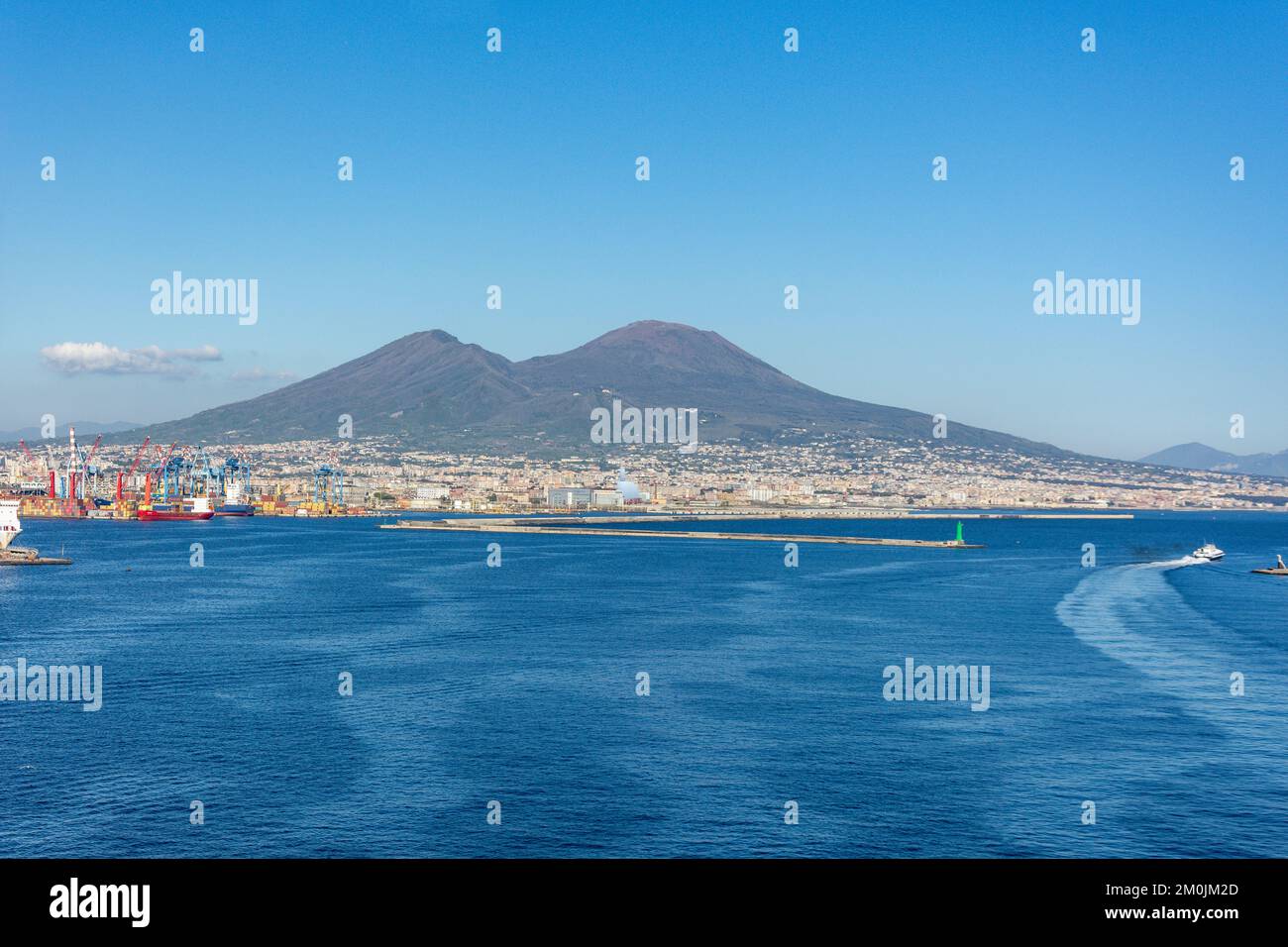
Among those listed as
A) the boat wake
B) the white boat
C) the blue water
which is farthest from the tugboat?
the boat wake

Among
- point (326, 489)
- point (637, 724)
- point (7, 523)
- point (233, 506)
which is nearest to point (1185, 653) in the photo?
point (637, 724)

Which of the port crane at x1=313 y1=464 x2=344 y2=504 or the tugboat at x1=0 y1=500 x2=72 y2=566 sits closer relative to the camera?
the tugboat at x1=0 y1=500 x2=72 y2=566

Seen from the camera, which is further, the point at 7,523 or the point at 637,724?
the point at 7,523

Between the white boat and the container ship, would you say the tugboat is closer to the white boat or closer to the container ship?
the white boat

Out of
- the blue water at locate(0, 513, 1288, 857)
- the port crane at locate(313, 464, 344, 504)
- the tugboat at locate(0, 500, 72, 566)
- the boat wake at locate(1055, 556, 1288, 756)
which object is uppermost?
the port crane at locate(313, 464, 344, 504)

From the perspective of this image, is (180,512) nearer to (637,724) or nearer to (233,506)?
(233,506)

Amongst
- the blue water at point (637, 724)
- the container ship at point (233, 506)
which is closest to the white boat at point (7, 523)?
the blue water at point (637, 724)
